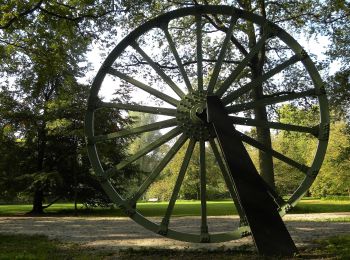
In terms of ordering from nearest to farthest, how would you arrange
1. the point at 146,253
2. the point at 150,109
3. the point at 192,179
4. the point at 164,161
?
the point at 146,253
the point at 164,161
the point at 150,109
the point at 192,179

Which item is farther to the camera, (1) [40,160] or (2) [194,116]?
(1) [40,160]

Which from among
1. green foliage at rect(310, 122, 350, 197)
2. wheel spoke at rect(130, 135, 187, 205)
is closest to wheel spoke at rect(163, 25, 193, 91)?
wheel spoke at rect(130, 135, 187, 205)

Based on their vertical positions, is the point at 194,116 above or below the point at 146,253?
above

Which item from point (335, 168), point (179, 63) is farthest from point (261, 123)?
point (335, 168)

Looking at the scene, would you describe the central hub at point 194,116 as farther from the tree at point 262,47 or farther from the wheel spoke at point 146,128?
the tree at point 262,47

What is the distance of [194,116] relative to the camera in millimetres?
7730

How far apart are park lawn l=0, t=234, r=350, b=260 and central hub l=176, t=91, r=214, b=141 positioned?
220 centimetres

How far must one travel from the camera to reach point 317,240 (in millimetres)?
9047

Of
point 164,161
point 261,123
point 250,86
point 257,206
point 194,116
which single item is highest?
point 250,86

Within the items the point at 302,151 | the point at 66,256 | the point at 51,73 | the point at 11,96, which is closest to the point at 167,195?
the point at 302,151

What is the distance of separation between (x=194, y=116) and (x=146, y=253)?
279cm

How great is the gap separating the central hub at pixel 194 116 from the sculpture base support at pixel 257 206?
3.42 ft

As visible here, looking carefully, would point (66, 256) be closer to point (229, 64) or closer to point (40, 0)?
point (40, 0)

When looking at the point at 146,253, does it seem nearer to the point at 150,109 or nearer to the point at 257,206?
the point at 257,206
